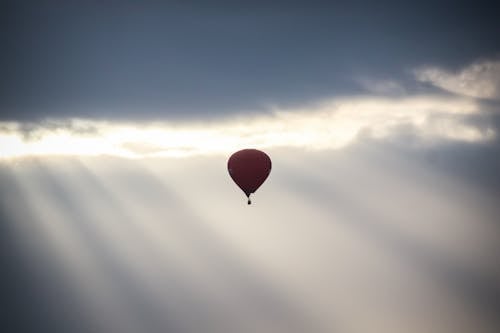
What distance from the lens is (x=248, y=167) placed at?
35.6 m

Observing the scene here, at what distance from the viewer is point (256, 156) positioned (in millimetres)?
35938

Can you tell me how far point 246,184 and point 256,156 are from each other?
95.4 inches

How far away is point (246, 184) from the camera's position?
3584 centimetres

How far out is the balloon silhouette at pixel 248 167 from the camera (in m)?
35.6

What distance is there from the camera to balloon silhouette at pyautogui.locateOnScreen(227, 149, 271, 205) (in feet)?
117
